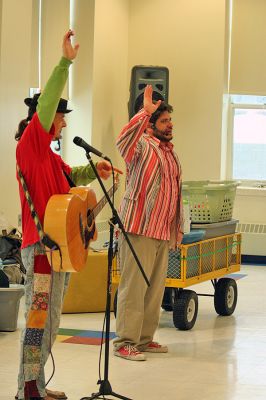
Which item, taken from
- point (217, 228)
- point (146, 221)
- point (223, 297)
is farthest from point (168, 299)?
point (146, 221)

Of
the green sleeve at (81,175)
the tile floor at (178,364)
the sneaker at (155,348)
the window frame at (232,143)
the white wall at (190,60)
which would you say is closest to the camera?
the green sleeve at (81,175)

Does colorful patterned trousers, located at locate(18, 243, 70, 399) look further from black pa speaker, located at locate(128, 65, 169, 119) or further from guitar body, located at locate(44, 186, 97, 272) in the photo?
black pa speaker, located at locate(128, 65, 169, 119)

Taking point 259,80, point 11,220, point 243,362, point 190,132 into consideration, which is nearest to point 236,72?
point 259,80

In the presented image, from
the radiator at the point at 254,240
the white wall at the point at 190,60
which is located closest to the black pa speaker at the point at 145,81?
the white wall at the point at 190,60

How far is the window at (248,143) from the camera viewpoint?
37.3 ft

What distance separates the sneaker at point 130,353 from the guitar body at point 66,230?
1562 millimetres

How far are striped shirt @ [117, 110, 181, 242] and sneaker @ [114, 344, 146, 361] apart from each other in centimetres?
70

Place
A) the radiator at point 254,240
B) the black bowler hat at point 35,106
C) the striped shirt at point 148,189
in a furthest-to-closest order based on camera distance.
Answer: the radiator at point 254,240, the striped shirt at point 148,189, the black bowler hat at point 35,106

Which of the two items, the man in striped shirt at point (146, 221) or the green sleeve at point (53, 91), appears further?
the man in striped shirt at point (146, 221)

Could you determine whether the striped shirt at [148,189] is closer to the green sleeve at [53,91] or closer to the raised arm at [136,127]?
the raised arm at [136,127]

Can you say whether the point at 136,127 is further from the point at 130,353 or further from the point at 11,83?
the point at 11,83

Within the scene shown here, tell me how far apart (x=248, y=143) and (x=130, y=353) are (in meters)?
6.74

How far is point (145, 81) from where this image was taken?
33.9 feet

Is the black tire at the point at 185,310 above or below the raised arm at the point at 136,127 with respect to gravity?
below
